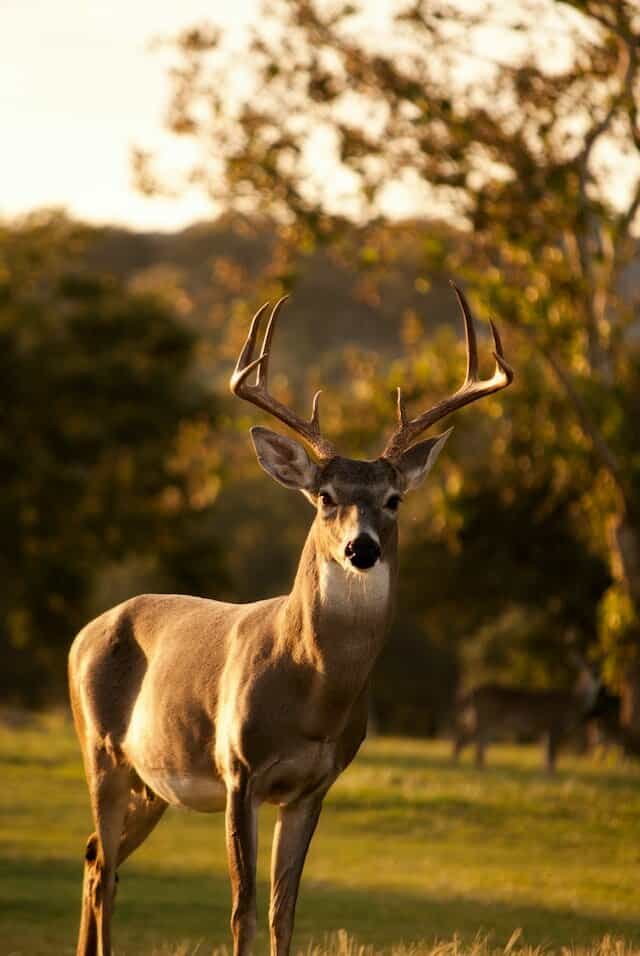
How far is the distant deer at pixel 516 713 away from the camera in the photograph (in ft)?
93.1

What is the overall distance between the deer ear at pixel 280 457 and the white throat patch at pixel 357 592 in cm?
53

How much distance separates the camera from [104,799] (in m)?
10.0

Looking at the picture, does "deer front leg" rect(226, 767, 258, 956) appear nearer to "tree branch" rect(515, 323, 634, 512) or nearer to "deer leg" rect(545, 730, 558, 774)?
"tree branch" rect(515, 323, 634, 512)

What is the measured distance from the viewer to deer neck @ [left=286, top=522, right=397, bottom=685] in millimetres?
8586

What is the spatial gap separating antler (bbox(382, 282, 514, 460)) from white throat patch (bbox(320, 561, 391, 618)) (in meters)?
0.63

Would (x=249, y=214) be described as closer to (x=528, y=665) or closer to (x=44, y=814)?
(x=44, y=814)

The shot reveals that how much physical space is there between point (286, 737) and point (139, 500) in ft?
89.0

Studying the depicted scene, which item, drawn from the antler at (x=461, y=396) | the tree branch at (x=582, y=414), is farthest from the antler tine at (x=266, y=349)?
the tree branch at (x=582, y=414)

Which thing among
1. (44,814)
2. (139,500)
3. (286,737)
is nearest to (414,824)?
(44,814)

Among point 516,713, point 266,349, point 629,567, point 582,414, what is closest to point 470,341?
point 266,349

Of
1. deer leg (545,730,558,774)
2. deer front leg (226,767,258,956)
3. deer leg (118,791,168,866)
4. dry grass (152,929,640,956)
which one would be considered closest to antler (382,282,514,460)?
deer front leg (226,767,258,956)

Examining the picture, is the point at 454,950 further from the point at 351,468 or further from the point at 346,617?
the point at 351,468

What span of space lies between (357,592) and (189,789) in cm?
138

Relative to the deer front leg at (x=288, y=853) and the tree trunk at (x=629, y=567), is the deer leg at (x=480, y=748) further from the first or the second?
the deer front leg at (x=288, y=853)
